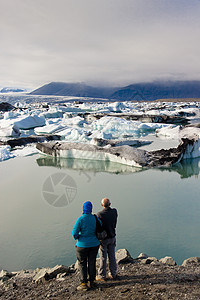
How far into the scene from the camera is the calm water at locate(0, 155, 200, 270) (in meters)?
3.56

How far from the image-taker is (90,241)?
2371 mm

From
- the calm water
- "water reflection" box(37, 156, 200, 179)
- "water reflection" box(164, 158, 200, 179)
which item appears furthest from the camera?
A: "water reflection" box(37, 156, 200, 179)

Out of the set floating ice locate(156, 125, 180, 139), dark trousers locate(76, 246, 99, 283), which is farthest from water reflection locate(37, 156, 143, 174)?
floating ice locate(156, 125, 180, 139)

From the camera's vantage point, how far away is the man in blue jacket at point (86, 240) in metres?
2.35

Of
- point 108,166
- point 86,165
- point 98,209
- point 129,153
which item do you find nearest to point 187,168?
point 129,153

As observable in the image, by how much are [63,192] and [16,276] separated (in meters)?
3.32

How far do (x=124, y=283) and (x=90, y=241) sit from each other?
0.59m

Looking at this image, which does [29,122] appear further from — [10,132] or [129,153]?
[129,153]

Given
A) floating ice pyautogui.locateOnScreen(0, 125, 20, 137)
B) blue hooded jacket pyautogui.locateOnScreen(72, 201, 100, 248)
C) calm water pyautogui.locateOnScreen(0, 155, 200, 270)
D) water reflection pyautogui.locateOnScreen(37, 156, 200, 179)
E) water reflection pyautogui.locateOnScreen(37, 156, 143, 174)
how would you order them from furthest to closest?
floating ice pyautogui.locateOnScreen(0, 125, 20, 137)
water reflection pyautogui.locateOnScreen(37, 156, 143, 174)
water reflection pyautogui.locateOnScreen(37, 156, 200, 179)
calm water pyautogui.locateOnScreen(0, 155, 200, 270)
blue hooded jacket pyautogui.locateOnScreen(72, 201, 100, 248)

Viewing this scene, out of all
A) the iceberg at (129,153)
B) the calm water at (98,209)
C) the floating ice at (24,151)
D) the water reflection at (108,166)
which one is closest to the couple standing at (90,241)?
the calm water at (98,209)

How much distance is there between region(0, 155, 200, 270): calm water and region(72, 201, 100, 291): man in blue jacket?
99cm

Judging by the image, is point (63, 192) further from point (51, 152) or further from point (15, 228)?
point (51, 152)

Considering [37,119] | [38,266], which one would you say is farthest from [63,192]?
[37,119]

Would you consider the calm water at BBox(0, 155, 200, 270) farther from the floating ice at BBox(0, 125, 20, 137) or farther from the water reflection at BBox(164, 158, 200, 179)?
the floating ice at BBox(0, 125, 20, 137)
